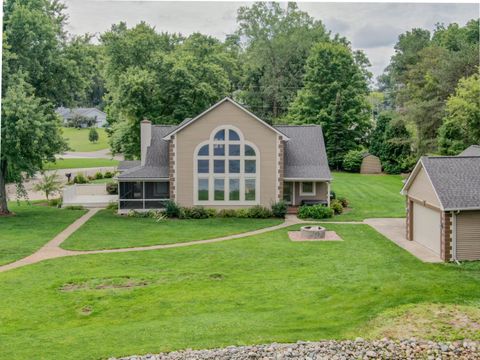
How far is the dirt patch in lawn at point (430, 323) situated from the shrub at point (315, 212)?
10359 mm

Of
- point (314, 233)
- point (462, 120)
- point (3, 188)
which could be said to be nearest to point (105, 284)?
point (314, 233)

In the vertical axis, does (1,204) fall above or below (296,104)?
below

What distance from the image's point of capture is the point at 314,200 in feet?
72.3

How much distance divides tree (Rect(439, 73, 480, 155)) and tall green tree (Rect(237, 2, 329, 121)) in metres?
17.9

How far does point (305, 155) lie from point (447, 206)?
9697 millimetres

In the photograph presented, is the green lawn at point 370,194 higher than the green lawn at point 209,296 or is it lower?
higher

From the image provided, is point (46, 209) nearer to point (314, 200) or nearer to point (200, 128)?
point (200, 128)

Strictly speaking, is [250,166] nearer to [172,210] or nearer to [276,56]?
[172,210]

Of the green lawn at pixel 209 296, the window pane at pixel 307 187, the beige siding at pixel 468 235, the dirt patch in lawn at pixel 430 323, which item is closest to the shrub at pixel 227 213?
the window pane at pixel 307 187

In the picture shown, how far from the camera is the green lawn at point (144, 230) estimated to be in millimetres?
16453

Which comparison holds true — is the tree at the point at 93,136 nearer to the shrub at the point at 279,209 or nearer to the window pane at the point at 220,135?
the window pane at the point at 220,135

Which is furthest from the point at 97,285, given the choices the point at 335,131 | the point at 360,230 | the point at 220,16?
the point at 335,131

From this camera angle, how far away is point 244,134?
21.3m

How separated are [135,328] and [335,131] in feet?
97.1
